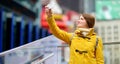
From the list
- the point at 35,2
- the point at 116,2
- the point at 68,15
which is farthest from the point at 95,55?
the point at 116,2

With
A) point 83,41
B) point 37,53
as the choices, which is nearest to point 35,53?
point 37,53

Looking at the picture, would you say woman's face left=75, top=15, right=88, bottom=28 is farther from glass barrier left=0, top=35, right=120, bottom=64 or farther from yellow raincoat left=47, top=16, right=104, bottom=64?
glass barrier left=0, top=35, right=120, bottom=64

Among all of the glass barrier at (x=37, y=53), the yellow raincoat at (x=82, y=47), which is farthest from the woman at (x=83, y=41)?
the glass barrier at (x=37, y=53)

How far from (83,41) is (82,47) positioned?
8 centimetres

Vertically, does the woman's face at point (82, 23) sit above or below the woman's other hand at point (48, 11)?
below

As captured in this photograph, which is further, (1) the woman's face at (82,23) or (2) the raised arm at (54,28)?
(1) the woman's face at (82,23)

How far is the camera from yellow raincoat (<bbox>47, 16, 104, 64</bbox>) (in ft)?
16.4

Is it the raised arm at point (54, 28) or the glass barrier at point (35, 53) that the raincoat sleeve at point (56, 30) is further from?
the glass barrier at point (35, 53)

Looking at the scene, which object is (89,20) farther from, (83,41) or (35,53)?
(35,53)

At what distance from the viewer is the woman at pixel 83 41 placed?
4992 millimetres

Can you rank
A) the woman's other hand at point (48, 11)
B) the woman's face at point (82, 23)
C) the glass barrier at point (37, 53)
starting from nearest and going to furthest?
1. the woman's other hand at point (48, 11)
2. the woman's face at point (82, 23)
3. the glass barrier at point (37, 53)

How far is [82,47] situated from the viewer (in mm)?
5008

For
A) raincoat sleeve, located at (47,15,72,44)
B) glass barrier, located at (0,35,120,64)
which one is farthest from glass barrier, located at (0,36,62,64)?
raincoat sleeve, located at (47,15,72,44)

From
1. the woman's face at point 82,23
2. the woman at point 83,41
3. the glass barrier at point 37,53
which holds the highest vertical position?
the woman's face at point 82,23
